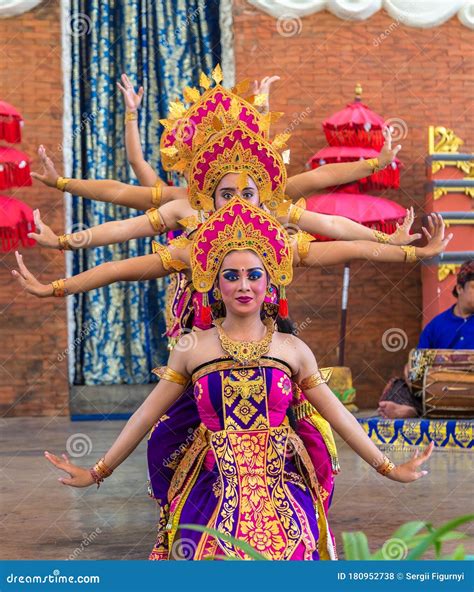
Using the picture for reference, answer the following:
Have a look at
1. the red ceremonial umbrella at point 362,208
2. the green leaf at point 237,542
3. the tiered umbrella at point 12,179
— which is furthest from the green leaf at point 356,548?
the tiered umbrella at point 12,179

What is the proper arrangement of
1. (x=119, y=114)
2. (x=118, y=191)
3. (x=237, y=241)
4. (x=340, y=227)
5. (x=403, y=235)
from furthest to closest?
(x=119, y=114) → (x=118, y=191) → (x=340, y=227) → (x=403, y=235) → (x=237, y=241)

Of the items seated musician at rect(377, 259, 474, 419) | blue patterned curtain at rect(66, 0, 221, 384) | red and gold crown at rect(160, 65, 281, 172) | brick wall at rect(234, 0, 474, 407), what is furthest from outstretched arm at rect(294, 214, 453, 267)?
blue patterned curtain at rect(66, 0, 221, 384)

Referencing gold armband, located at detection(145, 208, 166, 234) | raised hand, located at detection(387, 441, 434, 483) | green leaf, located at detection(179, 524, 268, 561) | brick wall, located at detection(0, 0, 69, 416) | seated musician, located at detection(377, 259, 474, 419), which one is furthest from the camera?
brick wall, located at detection(0, 0, 69, 416)

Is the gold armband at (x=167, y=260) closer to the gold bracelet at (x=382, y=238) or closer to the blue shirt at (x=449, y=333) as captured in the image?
the gold bracelet at (x=382, y=238)

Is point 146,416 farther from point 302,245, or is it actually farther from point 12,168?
point 12,168

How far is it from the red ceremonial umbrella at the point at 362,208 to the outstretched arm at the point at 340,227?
374 centimetres

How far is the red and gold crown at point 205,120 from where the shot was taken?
14.5 feet

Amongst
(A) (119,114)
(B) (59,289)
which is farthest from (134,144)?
(A) (119,114)

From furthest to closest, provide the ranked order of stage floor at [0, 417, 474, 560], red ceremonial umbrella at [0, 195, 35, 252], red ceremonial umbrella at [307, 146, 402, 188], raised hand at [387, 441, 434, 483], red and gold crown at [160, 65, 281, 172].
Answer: red ceremonial umbrella at [307, 146, 402, 188] < red ceremonial umbrella at [0, 195, 35, 252] < stage floor at [0, 417, 474, 560] < red and gold crown at [160, 65, 281, 172] < raised hand at [387, 441, 434, 483]

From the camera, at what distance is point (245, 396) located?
3613mm

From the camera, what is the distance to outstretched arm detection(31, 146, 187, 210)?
5.09 m

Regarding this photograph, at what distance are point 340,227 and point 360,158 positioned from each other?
13.3ft

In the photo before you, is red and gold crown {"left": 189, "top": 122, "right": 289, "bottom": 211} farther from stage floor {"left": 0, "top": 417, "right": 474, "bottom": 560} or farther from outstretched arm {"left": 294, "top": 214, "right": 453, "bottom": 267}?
stage floor {"left": 0, "top": 417, "right": 474, "bottom": 560}

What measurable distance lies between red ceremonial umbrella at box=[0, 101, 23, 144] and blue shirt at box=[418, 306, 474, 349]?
135 inches
